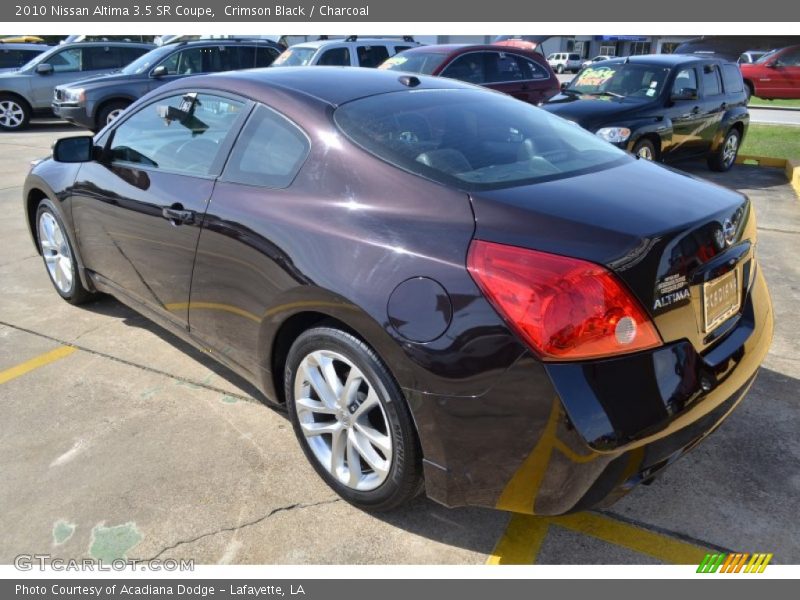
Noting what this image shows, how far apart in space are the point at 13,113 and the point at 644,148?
13.5m

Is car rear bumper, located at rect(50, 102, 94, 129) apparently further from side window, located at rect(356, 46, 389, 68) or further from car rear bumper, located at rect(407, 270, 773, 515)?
car rear bumper, located at rect(407, 270, 773, 515)

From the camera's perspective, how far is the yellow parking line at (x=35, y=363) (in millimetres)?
3760

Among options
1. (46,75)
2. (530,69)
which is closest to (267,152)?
(530,69)

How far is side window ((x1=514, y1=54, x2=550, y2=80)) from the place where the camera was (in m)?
11.0

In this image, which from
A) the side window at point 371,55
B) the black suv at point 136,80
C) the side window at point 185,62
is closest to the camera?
the black suv at point 136,80

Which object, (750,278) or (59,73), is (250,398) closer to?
(750,278)

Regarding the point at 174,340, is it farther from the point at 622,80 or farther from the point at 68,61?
the point at 68,61

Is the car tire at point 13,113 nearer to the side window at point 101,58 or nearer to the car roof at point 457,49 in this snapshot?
the side window at point 101,58

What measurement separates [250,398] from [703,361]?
2.24 m

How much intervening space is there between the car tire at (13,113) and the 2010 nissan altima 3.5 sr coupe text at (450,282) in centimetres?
1374

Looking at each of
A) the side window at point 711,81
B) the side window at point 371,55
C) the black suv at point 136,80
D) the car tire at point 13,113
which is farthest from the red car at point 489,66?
the car tire at point 13,113

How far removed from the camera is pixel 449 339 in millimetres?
2045

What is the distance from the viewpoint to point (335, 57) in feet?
40.3

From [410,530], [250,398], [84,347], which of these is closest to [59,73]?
[84,347]
